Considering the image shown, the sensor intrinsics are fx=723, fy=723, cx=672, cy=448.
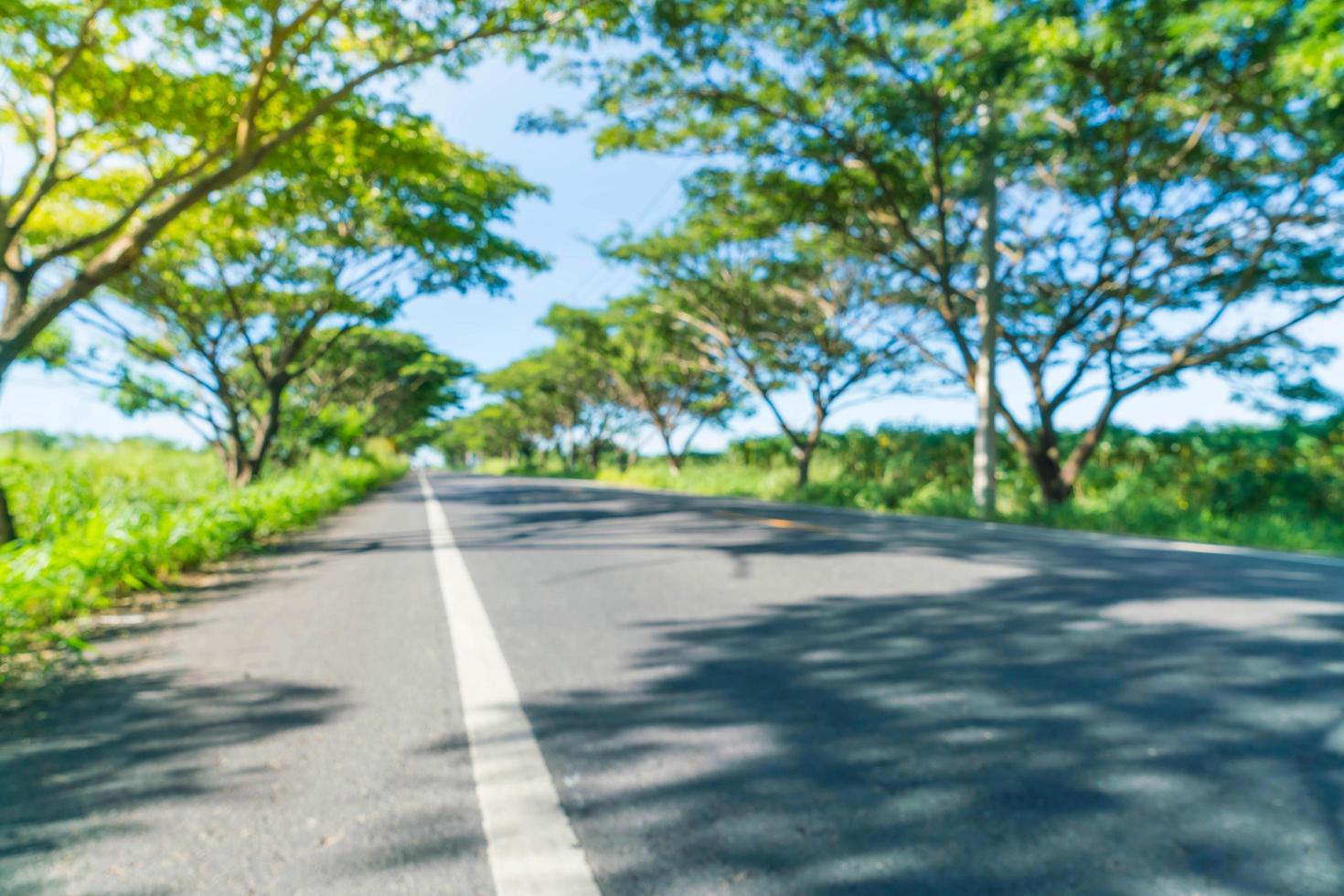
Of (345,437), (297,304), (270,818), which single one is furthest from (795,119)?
(345,437)

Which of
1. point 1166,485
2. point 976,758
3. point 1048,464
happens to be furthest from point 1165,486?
point 976,758

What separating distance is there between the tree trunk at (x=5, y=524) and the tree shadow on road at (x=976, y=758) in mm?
6075

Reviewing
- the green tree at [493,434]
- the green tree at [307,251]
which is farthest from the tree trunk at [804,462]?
the green tree at [493,434]

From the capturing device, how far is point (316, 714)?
8.70ft

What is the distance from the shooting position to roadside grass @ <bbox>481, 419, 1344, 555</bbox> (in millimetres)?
9984

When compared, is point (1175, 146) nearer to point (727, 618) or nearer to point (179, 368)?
point (727, 618)

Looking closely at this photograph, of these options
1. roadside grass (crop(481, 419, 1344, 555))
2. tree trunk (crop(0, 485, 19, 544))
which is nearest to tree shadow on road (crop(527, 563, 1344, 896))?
tree trunk (crop(0, 485, 19, 544))

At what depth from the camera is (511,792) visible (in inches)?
77.5

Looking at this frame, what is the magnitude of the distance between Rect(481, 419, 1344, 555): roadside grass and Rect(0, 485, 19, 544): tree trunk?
12112 millimetres

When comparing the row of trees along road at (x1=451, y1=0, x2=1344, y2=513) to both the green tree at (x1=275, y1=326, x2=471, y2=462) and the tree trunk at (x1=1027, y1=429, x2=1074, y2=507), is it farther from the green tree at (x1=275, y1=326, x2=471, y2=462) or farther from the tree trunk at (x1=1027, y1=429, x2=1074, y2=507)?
the green tree at (x1=275, y1=326, x2=471, y2=462)

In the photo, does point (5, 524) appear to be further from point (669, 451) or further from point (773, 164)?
point (669, 451)

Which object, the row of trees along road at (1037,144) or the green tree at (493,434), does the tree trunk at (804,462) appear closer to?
the row of trees along road at (1037,144)

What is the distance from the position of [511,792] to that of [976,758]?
1.31 metres

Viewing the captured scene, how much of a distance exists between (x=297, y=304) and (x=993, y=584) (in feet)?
47.9
